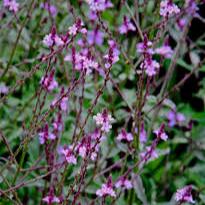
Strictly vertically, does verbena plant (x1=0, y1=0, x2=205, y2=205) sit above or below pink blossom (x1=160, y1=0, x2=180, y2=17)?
below

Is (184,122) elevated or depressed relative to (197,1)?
depressed

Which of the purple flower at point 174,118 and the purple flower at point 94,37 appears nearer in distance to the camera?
the purple flower at point 94,37

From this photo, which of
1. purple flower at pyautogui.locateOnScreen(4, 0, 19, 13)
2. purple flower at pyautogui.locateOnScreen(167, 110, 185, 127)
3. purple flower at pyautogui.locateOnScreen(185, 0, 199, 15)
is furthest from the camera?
purple flower at pyautogui.locateOnScreen(167, 110, 185, 127)

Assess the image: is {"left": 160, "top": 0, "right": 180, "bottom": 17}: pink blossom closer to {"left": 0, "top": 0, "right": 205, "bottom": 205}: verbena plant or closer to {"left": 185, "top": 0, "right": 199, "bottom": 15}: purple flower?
{"left": 0, "top": 0, "right": 205, "bottom": 205}: verbena plant

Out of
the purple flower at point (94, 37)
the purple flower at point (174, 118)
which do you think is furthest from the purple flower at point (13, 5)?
the purple flower at point (174, 118)

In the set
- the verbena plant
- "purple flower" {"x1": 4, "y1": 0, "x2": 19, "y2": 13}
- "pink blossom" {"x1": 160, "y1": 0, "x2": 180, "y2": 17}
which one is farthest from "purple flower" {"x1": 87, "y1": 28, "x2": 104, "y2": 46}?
"pink blossom" {"x1": 160, "y1": 0, "x2": 180, "y2": 17}

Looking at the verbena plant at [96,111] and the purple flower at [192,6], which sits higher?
the purple flower at [192,6]

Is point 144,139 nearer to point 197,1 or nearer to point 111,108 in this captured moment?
point 111,108

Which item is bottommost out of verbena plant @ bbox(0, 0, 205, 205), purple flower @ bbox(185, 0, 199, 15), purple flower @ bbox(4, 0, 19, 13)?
verbena plant @ bbox(0, 0, 205, 205)

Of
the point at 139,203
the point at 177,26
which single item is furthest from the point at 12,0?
the point at 139,203

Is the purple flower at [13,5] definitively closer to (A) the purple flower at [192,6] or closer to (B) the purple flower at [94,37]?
(B) the purple flower at [94,37]

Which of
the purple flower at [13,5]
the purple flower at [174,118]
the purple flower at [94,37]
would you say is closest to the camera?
the purple flower at [13,5]
